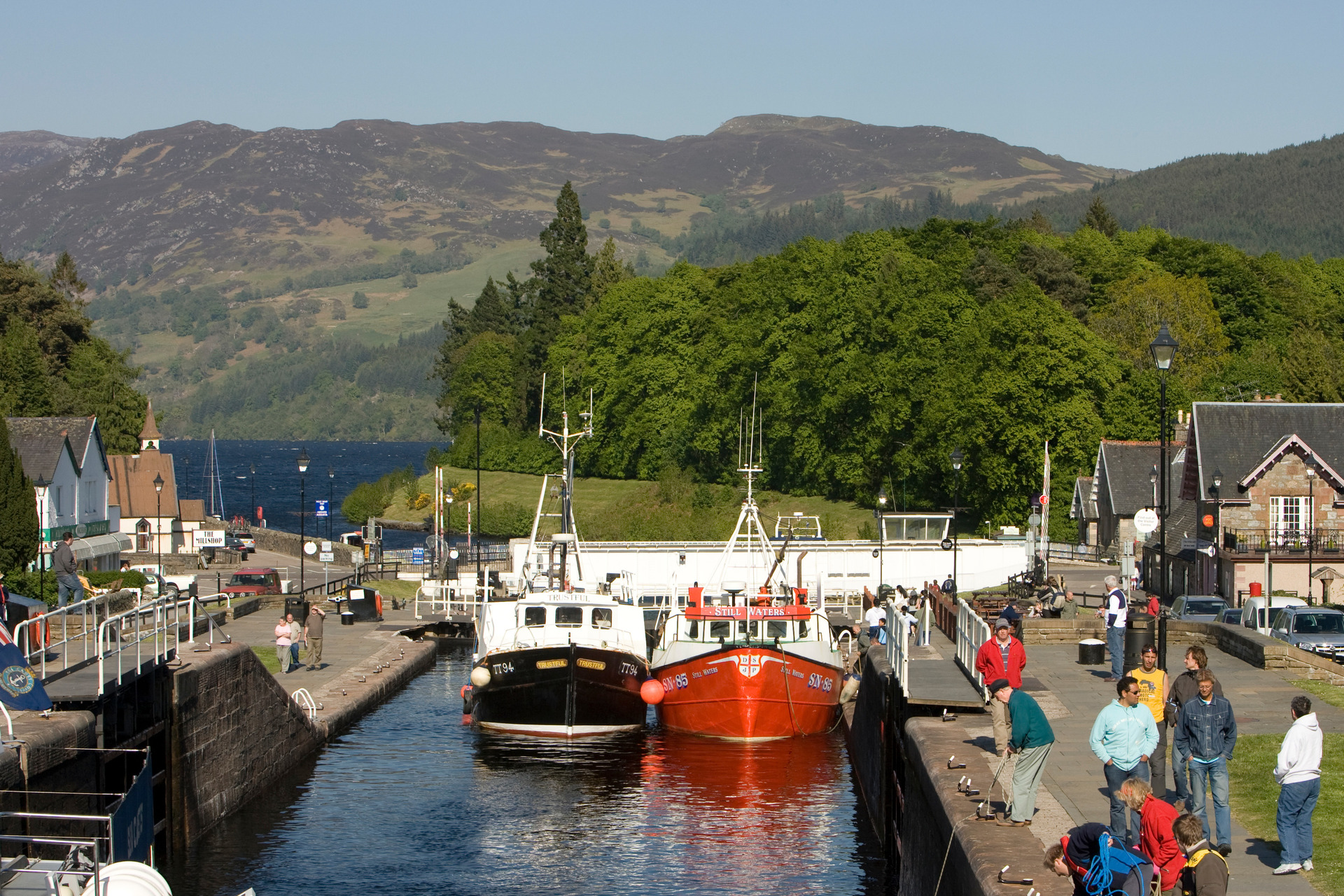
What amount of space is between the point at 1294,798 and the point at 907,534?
5965 centimetres

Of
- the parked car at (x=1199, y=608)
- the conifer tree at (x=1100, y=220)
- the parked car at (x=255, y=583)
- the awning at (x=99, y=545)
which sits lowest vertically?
the parked car at (x=255, y=583)

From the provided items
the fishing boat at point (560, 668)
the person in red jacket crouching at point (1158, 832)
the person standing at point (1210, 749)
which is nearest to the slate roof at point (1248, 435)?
the fishing boat at point (560, 668)

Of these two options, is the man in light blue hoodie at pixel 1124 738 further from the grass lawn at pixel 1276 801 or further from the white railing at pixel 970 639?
the white railing at pixel 970 639

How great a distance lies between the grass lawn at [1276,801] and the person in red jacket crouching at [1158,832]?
2558mm

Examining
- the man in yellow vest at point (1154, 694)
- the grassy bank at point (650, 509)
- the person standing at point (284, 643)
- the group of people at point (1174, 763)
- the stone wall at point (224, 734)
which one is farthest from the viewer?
the grassy bank at point (650, 509)

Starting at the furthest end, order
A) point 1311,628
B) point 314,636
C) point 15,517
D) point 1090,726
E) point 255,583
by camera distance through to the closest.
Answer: point 255,583
point 15,517
point 314,636
point 1311,628
point 1090,726

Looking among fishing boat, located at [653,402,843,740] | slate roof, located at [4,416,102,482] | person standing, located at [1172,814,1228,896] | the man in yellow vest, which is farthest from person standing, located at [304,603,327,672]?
slate roof, located at [4,416,102,482]

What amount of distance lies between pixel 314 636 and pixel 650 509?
201 feet

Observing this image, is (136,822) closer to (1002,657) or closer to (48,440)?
(1002,657)

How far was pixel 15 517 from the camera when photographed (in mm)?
52812

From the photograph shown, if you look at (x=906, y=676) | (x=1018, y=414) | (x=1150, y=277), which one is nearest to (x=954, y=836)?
(x=906, y=676)

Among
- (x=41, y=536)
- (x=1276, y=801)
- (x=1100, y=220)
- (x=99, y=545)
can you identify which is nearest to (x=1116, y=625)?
(x=1276, y=801)

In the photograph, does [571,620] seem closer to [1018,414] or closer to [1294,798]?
[1294,798]

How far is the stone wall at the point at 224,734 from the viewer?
25.9 meters
